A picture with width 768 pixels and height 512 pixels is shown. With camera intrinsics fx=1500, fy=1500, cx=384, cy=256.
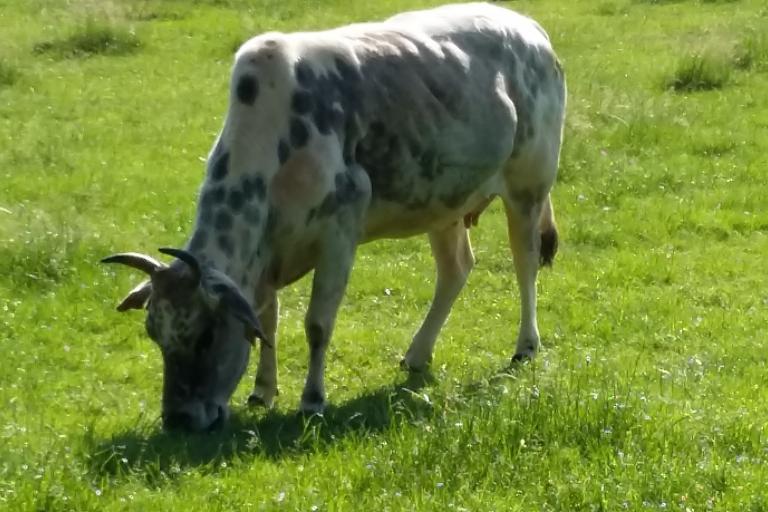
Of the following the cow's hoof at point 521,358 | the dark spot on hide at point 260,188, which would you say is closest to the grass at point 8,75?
the cow's hoof at point 521,358

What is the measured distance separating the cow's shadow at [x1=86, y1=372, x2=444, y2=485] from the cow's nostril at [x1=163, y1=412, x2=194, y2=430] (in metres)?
0.06

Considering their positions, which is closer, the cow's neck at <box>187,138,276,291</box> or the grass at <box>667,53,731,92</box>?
the cow's neck at <box>187,138,276,291</box>

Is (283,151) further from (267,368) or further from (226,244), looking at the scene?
(267,368)

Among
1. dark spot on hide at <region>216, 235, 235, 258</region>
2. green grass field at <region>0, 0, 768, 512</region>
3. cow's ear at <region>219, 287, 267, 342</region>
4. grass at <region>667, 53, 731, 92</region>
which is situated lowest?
grass at <region>667, 53, 731, 92</region>

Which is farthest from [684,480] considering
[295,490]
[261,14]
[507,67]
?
[261,14]

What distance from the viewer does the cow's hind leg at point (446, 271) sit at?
9.27m

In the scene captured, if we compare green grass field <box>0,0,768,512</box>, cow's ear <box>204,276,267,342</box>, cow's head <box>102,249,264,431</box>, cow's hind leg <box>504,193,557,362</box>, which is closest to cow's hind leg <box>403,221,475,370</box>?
green grass field <box>0,0,768,512</box>

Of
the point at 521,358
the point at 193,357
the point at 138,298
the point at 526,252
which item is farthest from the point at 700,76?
the point at 193,357

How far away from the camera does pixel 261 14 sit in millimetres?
22938

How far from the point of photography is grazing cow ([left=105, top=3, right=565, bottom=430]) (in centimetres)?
718

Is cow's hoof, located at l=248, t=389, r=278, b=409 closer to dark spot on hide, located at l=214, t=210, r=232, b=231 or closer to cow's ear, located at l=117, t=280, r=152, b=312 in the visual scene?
cow's ear, located at l=117, t=280, r=152, b=312

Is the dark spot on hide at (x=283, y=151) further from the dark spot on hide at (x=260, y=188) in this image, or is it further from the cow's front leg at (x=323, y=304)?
the cow's front leg at (x=323, y=304)

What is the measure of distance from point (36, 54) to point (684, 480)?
15.2m

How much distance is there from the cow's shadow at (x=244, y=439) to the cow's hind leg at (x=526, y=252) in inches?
54.7
